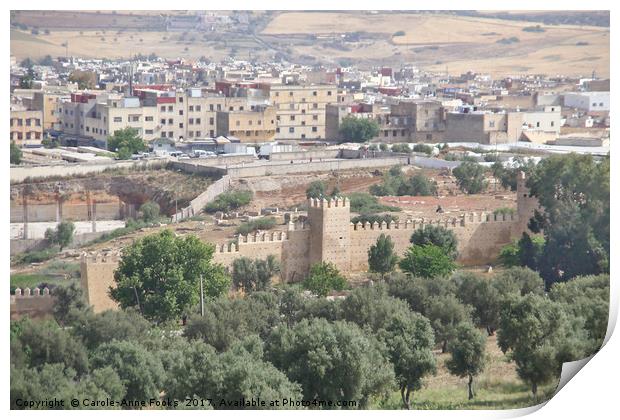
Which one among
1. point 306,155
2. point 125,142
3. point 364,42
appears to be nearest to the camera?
point 306,155

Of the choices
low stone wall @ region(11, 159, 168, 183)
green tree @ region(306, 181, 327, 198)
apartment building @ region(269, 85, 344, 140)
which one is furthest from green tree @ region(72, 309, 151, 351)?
apartment building @ region(269, 85, 344, 140)

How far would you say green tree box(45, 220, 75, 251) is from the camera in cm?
1423

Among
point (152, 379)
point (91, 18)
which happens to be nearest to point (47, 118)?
point (91, 18)

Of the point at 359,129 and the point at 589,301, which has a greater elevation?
the point at 359,129

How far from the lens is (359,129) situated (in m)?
22.6

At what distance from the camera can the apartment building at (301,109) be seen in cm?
2348

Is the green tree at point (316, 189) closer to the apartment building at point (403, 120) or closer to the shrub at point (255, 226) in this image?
the shrub at point (255, 226)

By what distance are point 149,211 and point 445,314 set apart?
6.24 metres

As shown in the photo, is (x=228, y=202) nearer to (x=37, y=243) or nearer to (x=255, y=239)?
(x=37, y=243)

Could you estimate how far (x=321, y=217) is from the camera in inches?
512

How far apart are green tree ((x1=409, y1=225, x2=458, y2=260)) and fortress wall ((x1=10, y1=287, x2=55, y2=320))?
10.7 feet

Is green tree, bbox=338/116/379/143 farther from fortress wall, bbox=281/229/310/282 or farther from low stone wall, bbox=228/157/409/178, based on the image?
fortress wall, bbox=281/229/310/282

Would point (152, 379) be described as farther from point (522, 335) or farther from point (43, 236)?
point (43, 236)

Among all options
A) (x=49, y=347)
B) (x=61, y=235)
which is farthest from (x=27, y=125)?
(x=49, y=347)
